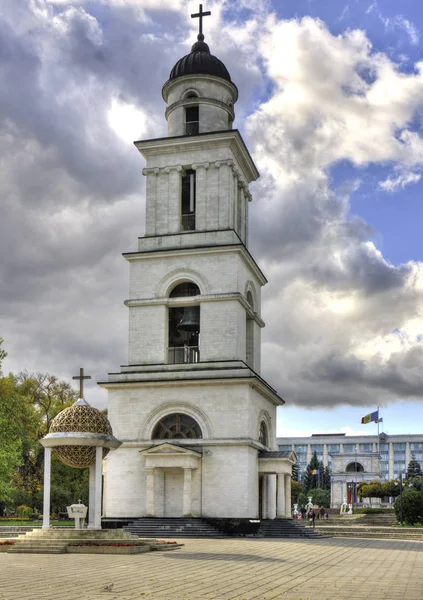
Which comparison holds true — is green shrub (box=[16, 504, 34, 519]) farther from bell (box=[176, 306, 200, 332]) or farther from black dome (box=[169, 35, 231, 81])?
black dome (box=[169, 35, 231, 81])

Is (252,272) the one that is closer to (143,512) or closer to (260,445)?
(260,445)

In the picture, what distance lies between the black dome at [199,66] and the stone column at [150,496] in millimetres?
22592

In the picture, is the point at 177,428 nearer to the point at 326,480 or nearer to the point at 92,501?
the point at 92,501

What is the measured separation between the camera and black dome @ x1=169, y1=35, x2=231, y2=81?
4612 cm

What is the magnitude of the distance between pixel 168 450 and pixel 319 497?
282ft

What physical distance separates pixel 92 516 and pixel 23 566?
8.97 metres

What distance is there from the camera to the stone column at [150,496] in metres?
38.4

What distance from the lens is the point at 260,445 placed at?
40.7 metres

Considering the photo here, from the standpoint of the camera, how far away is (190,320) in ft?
140

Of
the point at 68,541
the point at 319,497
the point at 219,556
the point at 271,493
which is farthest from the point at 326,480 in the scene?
the point at 219,556

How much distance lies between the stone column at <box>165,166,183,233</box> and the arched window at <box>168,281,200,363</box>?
10.6 feet

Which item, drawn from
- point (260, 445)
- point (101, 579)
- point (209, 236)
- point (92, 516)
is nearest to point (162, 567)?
point (101, 579)

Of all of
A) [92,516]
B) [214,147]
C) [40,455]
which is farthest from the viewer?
[40,455]

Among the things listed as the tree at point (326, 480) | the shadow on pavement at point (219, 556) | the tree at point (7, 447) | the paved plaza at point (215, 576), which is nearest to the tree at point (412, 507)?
the tree at point (7, 447)
